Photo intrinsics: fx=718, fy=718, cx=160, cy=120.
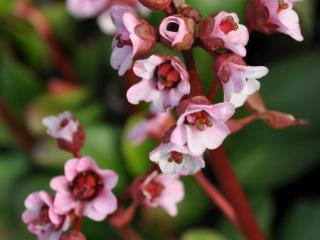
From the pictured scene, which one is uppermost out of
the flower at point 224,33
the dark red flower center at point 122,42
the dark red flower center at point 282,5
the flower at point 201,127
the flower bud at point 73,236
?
the dark red flower center at point 122,42

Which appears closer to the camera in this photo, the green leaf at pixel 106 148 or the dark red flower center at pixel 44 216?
the dark red flower center at pixel 44 216

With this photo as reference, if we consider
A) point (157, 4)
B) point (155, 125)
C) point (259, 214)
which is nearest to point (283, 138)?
point (259, 214)

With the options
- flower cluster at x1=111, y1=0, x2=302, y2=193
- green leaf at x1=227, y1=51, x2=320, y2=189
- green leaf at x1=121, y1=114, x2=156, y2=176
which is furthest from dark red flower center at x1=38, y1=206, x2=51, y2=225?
green leaf at x1=227, y1=51, x2=320, y2=189

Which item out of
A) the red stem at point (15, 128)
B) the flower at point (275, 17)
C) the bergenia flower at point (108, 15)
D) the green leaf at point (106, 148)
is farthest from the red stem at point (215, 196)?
the red stem at point (15, 128)

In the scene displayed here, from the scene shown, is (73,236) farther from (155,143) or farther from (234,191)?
(155,143)

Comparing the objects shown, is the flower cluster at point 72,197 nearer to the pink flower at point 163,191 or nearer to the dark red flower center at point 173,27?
the pink flower at point 163,191

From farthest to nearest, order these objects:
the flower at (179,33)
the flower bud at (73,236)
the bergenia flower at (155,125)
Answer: the bergenia flower at (155,125) → the flower bud at (73,236) → the flower at (179,33)
